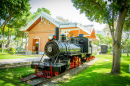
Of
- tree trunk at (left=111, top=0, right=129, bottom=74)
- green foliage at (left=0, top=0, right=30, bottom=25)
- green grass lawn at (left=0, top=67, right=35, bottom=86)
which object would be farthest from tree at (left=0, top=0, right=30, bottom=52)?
tree trunk at (left=111, top=0, right=129, bottom=74)

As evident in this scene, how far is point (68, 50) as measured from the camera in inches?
328

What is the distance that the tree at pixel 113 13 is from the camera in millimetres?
7020

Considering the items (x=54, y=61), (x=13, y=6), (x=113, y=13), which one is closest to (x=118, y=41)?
(x=113, y=13)

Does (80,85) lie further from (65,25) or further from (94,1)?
(65,25)

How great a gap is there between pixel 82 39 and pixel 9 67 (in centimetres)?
841

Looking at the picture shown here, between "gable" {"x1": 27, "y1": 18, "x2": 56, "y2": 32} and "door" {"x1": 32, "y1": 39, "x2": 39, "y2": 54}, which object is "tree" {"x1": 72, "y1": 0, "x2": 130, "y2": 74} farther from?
"door" {"x1": 32, "y1": 39, "x2": 39, "y2": 54}

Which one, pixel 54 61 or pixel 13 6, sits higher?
pixel 13 6

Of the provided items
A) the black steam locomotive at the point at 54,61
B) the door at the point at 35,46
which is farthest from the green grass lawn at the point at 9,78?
the door at the point at 35,46

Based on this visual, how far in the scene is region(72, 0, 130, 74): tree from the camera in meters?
7.02

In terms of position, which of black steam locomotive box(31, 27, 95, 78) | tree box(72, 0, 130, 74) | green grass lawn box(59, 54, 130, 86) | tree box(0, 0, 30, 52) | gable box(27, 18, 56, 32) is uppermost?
A: tree box(0, 0, 30, 52)

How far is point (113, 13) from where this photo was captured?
782 cm

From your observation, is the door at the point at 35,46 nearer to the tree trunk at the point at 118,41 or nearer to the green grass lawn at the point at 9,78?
the green grass lawn at the point at 9,78

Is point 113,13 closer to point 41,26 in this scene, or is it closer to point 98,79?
point 98,79

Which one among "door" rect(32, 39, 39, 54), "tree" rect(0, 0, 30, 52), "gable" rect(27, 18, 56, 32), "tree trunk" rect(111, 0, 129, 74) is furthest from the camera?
"door" rect(32, 39, 39, 54)
